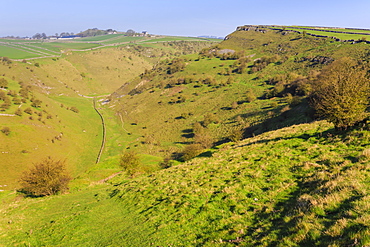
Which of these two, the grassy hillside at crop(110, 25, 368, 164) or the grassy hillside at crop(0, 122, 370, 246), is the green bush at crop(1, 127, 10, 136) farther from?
the grassy hillside at crop(0, 122, 370, 246)

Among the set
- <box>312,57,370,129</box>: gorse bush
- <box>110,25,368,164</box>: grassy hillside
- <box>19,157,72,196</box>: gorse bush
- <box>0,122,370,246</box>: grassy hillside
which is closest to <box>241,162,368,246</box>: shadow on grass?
<box>0,122,370,246</box>: grassy hillside

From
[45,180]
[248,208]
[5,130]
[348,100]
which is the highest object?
[348,100]

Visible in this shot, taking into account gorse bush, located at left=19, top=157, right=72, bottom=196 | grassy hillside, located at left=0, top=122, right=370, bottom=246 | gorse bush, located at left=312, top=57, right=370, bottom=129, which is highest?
gorse bush, located at left=312, top=57, right=370, bottom=129

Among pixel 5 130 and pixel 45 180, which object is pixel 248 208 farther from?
pixel 5 130

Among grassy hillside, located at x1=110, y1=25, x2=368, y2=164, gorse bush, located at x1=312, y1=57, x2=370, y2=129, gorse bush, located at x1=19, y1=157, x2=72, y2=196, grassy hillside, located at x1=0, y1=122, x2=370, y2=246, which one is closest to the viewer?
grassy hillside, located at x1=0, y1=122, x2=370, y2=246

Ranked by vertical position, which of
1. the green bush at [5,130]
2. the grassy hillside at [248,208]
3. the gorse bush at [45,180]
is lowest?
the green bush at [5,130]

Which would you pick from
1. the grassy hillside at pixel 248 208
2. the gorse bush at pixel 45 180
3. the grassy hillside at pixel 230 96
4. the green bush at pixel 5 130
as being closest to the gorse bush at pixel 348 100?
the grassy hillside at pixel 248 208

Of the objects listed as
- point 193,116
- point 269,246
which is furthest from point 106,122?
point 269,246

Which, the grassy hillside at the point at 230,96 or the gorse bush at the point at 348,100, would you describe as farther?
the grassy hillside at the point at 230,96

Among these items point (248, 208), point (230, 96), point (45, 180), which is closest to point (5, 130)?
point (45, 180)

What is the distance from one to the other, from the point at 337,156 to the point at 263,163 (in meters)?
6.25

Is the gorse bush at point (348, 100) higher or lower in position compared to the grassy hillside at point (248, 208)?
higher

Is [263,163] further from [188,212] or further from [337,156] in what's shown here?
[188,212]

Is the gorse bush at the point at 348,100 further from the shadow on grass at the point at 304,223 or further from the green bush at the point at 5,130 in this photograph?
the green bush at the point at 5,130
